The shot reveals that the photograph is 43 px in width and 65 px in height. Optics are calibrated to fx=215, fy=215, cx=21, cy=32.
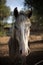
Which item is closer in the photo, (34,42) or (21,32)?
(21,32)

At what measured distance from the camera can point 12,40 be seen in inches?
73.6

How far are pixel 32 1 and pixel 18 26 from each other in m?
2.02

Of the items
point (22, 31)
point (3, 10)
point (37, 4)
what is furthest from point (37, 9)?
point (22, 31)

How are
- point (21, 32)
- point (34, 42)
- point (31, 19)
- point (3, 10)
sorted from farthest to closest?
point (34, 42), point (3, 10), point (31, 19), point (21, 32)

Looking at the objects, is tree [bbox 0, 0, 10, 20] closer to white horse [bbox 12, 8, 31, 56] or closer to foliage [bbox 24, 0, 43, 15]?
foliage [bbox 24, 0, 43, 15]

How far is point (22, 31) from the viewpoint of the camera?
1.82m

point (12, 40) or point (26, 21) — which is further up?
point (26, 21)

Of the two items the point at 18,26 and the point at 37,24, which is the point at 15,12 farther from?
the point at 37,24

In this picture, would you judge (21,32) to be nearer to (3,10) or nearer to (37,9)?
(37,9)

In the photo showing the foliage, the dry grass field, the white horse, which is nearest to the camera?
the white horse

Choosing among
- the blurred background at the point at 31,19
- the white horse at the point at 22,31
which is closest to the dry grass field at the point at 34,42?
the blurred background at the point at 31,19

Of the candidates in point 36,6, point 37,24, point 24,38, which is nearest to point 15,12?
point 24,38

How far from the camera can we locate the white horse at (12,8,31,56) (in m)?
1.76

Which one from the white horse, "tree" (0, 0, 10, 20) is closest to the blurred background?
"tree" (0, 0, 10, 20)
